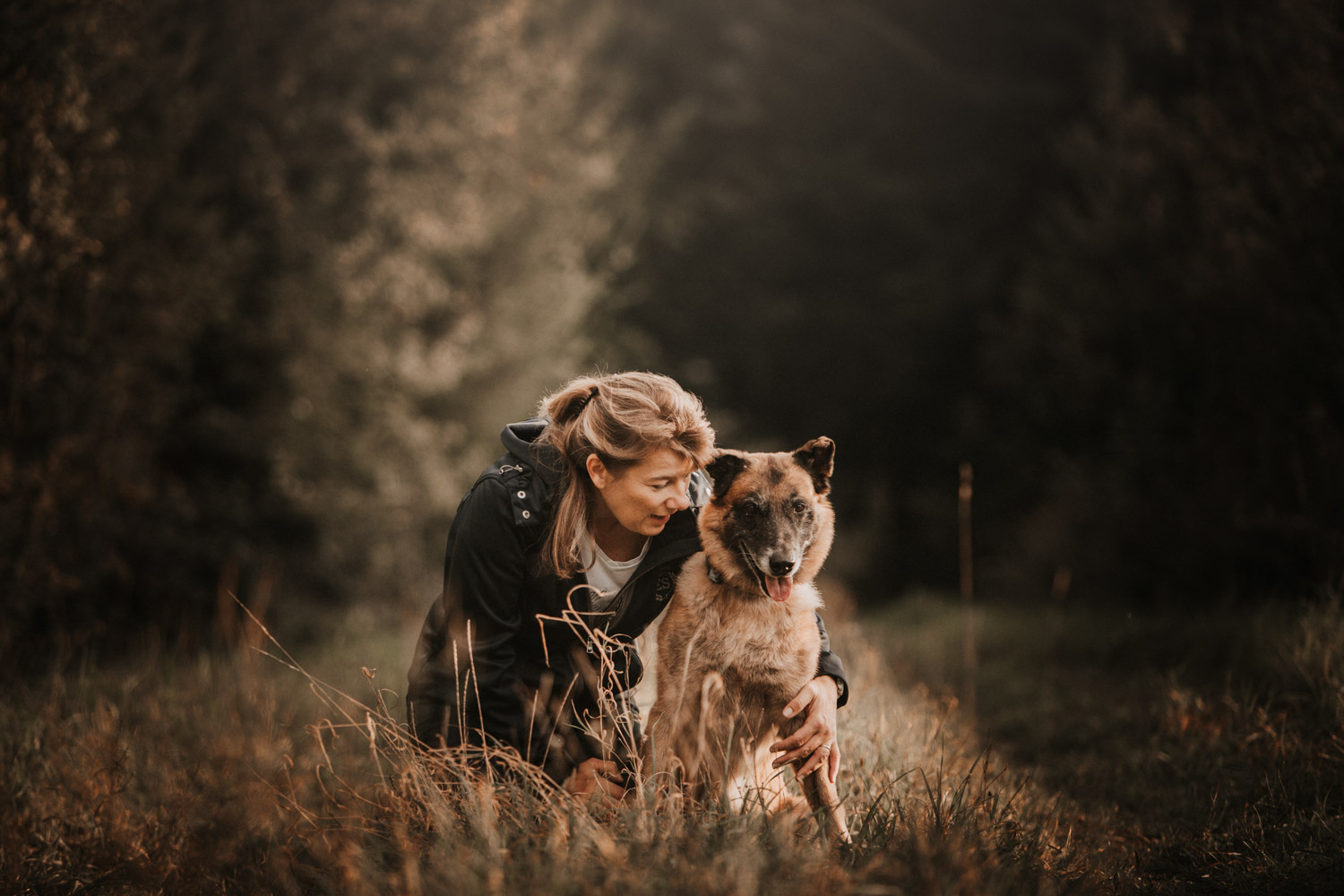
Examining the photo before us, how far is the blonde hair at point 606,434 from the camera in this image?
2967mm

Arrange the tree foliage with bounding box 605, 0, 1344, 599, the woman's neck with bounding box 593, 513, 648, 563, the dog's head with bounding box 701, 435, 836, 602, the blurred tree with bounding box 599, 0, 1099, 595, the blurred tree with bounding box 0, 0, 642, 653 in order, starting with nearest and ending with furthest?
the dog's head with bounding box 701, 435, 836, 602 < the woman's neck with bounding box 593, 513, 648, 563 < the blurred tree with bounding box 0, 0, 642, 653 < the tree foliage with bounding box 605, 0, 1344, 599 < the blurred tree with bounding box 599, 0, 1099, 595

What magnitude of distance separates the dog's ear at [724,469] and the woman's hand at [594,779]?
1084mm

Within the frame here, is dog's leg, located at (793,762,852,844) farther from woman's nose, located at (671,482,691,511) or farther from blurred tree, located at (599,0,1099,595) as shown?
blurred tree, located at (599,0,1099,595)

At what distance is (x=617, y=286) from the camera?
1398 cm

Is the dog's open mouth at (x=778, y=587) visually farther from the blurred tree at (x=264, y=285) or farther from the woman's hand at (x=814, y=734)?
the blurred tree at (x=264, y=285)

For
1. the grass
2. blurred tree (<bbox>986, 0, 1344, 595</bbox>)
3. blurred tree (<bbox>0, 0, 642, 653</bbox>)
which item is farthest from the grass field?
blurred tree (<bbox>0, 0, 642, 653</bbox>)

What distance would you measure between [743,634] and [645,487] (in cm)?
65

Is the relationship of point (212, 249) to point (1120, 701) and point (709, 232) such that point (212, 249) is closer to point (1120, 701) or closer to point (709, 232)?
point (1120, 701)

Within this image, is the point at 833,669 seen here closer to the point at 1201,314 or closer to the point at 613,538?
the point at 613,538

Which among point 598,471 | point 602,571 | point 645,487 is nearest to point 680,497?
point 645,487

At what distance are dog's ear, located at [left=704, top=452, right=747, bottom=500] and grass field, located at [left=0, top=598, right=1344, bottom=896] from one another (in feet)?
3.94

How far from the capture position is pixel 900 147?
14.8 meters

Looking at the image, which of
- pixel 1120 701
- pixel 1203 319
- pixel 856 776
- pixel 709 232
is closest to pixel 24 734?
pixel 856 776

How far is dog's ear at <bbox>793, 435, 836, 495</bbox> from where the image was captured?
3.33 metres
